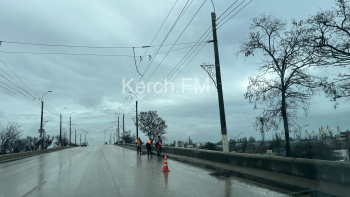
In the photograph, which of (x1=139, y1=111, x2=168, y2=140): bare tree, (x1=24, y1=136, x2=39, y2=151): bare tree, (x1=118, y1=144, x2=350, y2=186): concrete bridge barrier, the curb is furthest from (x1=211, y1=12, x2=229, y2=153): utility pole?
(x1=24, y1=136, x2=39, y2=151): bare tree

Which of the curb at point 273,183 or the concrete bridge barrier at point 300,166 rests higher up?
the concrete bridge barrier at point 300,166

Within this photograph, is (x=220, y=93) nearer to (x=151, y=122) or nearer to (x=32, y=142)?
(x=151, y=122)

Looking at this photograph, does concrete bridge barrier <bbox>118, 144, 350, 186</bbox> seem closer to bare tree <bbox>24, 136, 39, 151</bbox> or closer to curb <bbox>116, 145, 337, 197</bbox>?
curb <bbox>116, 145, 337, 197</bbox>

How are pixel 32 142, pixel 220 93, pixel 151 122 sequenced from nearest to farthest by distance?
pixel 220 93
pixel 151 122
pixel 32 142

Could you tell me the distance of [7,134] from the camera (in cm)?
5625

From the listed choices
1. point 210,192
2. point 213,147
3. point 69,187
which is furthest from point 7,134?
point 210,192

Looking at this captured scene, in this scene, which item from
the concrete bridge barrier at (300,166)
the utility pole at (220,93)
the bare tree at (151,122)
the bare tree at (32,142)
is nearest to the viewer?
the concrete bridge barrier at (300,166)

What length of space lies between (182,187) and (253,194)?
2.33 metres

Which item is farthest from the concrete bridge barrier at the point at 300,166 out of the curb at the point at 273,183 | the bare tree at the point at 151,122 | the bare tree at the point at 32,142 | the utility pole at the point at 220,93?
the bare tree at the point at 32,142

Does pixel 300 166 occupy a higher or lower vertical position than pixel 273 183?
higher

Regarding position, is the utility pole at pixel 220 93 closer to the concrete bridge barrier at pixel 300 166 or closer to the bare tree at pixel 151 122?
the concrete bridge barrier at pixel 300 166

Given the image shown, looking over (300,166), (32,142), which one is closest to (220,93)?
(300,166)

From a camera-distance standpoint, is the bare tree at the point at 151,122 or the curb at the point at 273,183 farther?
the bare tree at the point at 151,122

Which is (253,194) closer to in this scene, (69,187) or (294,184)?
(294,184)
